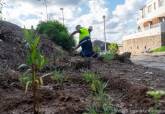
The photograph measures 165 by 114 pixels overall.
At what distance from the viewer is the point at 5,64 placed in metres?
12.7

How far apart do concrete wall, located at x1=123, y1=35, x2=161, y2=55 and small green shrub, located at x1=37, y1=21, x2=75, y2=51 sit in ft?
107

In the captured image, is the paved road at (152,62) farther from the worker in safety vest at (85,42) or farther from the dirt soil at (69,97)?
the dirt soil at (69,97)

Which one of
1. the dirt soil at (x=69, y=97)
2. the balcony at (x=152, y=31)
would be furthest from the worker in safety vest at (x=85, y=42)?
the balcony at (x=152, y=31)

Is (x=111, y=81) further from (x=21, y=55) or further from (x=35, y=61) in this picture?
(x=21, y=55)

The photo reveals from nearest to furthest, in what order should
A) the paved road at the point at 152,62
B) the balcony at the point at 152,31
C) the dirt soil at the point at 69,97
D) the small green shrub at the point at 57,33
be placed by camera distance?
the dirt soil at the point at 69,97 → the paved road at the point at 152,62 → the small green shrub at the point at 57,33 → the balcony at the point at 152,31

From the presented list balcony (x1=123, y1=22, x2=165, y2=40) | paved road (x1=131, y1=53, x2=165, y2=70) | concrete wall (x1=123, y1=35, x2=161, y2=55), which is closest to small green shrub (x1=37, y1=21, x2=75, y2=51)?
paved road (x1=131, y1=53, x2=165, y2=70)

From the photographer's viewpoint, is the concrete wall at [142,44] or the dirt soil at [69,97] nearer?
the dirt soil at [69,97]

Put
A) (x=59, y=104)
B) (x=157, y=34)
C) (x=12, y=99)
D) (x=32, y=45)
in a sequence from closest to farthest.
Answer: (x=32, y=45) < (x=59, y=104) < (x=12, y=99) < (x=157, y=34)

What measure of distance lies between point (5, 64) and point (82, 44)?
6.80 meters

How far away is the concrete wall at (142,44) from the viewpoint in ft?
187

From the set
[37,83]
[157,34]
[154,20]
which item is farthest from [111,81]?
[154,20]

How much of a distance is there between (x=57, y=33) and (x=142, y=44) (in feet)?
141

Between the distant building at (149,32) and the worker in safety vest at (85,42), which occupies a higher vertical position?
the distant building at (149,32)

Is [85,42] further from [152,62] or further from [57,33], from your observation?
[152,62]
